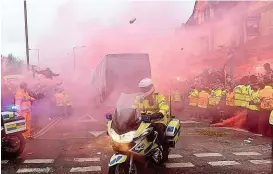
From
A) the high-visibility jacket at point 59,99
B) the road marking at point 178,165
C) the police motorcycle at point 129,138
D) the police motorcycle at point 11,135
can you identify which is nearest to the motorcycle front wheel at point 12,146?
the police motorcycle at point 11,135

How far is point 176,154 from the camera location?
8.20 meters

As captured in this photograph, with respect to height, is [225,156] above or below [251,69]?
below

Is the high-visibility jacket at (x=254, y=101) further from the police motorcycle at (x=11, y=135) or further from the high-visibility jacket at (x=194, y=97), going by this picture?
the police motorcycle at (x=11, y=135)

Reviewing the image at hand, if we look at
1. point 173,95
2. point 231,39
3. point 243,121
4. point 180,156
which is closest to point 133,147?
point 180,156

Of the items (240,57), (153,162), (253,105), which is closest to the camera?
(153,162)

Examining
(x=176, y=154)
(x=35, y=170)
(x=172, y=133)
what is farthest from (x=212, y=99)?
(x=35, y=170)

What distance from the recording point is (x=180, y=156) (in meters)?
7.98

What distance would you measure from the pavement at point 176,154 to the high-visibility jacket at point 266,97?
3.09 ft

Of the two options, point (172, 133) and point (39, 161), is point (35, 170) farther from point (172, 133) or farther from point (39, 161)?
point (172, 133)

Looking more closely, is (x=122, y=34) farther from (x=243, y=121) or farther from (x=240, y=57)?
(x=243, y=121)

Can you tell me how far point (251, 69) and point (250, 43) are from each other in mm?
1980

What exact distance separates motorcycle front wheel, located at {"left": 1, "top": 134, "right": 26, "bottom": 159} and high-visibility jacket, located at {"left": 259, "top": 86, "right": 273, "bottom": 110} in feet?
21.7

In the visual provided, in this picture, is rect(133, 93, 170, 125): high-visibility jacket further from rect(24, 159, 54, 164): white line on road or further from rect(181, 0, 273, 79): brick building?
rect(181, 0, 273, 79): brick building

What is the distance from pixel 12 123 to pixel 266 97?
6813 mm
